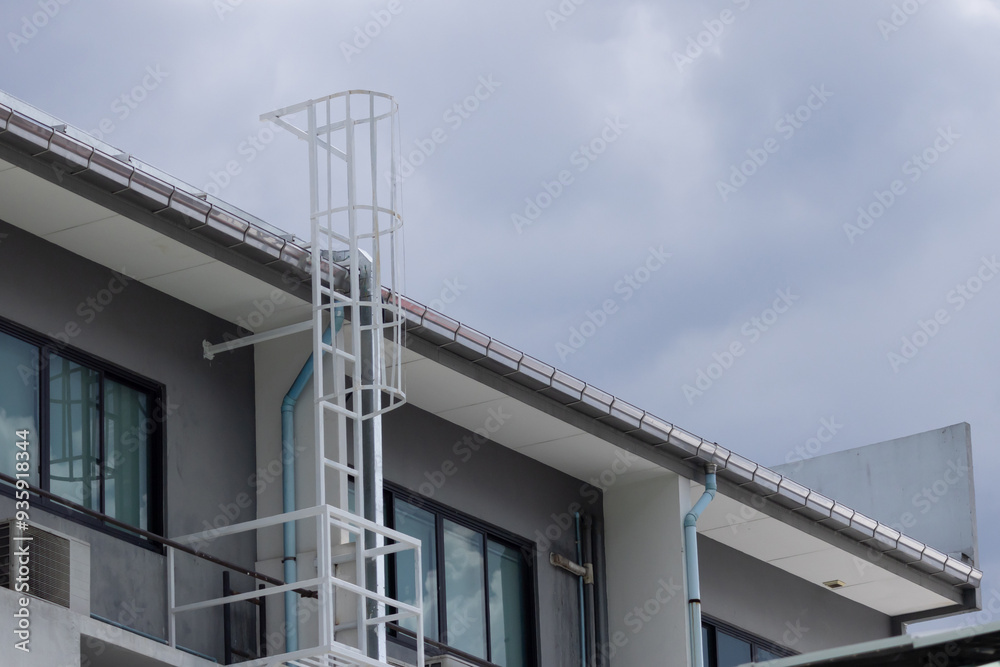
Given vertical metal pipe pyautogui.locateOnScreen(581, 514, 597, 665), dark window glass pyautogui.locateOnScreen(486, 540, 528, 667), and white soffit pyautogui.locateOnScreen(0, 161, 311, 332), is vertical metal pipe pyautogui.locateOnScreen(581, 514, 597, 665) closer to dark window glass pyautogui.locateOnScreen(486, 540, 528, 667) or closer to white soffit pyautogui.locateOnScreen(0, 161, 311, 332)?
dark window glass pyautogui.locateOnScreen(486, 540, 528, 667)

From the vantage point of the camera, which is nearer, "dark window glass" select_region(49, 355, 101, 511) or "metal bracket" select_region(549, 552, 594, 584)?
"dark window glass" select_region(49, 355, 101, 511)

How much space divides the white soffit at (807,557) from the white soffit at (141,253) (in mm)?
5171

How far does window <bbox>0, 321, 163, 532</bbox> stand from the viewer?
1298 cm

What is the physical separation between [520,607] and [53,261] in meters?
6.07

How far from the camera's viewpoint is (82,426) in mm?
13461

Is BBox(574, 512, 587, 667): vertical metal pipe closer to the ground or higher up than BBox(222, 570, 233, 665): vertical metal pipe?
higher up

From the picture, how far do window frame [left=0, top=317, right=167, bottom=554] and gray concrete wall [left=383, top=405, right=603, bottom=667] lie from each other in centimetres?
251

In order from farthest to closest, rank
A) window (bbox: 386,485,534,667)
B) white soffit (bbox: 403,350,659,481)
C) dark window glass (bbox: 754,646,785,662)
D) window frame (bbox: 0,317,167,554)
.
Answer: dark window glass (bbox: 754,646,785,662) → window (bbox: 386,485,534,667) → white soffit (bbox: 403,350,659,481) → window frame (bbox: 0,317,167,554)

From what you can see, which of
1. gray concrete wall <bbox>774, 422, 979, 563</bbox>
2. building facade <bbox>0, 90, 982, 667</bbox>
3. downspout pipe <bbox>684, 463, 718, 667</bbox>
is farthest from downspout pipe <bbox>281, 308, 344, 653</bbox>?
gray concrete wall <bbox>774, 422, 979, 563</bbox>

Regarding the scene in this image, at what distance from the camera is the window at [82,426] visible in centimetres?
1298

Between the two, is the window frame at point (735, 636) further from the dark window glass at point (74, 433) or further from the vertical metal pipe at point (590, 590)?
A: the dark window glass at point (74, 433)

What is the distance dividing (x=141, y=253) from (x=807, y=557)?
347 inches

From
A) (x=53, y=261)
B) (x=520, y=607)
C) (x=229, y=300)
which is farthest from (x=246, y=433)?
(x=520, y=607)

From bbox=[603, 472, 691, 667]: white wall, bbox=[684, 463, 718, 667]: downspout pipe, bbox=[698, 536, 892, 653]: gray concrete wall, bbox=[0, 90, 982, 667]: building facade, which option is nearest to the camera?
bbox=[0, 90, 982, 667]: building facade
